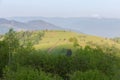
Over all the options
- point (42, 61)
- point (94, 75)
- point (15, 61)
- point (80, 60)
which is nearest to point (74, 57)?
point (80, 60)

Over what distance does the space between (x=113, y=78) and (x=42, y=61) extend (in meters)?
24.2

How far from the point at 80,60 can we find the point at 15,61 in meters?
19.7

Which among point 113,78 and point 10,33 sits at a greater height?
point 10,33

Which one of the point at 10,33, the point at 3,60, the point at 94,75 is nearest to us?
the point at 94,75

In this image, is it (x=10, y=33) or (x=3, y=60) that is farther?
(x=10, y=33)

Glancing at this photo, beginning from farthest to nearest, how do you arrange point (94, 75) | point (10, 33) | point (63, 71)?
point (10, 33) < point (63, 71) < point (94, 75)

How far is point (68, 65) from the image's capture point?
10081cm

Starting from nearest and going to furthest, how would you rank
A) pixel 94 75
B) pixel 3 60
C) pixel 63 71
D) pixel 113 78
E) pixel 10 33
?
pixel 94 75
pixel 113 78
pixel 63 71
pixel 3 60
pixel 10 33

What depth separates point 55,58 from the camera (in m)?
103

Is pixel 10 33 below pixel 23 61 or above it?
above

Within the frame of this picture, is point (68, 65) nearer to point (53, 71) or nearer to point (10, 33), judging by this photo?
point (53, 71)

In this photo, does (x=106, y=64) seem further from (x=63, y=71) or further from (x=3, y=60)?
(x=3, y=60)

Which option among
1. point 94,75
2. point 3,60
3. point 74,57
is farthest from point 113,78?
point 3,60

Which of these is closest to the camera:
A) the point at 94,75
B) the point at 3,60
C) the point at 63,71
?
the point at 94,75
